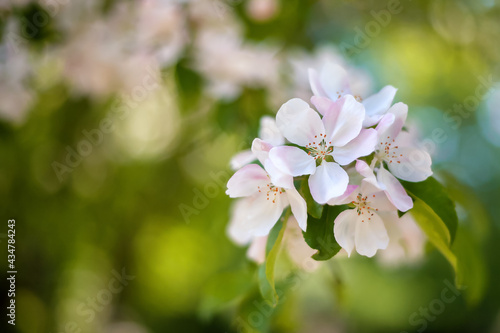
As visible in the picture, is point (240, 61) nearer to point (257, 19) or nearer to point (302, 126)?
point (257, 19)

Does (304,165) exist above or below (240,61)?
below

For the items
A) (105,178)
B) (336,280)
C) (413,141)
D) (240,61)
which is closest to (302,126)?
(413,141)

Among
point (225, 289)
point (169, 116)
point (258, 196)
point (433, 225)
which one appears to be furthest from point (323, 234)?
point (169, 116)

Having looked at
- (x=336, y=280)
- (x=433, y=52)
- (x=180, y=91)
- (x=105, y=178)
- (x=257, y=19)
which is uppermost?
(x=433, y=52)

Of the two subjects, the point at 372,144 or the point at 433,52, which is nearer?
the point at 372,144

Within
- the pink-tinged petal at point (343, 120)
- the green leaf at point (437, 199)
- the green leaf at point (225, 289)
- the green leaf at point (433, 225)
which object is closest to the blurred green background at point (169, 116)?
the green leaf at point (225, 289)

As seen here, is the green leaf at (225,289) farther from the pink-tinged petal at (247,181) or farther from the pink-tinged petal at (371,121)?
the pink-tinged petal at (371,121)
